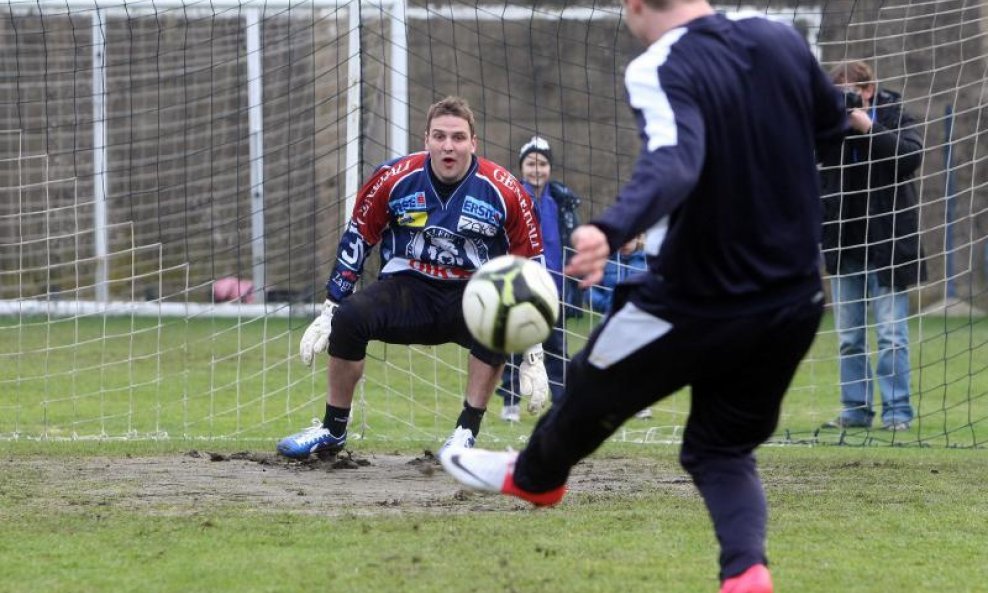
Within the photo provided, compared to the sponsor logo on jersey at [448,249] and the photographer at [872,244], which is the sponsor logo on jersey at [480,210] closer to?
the sponsor logo on jersey at [448,249]

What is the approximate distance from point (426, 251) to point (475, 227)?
0.96ft

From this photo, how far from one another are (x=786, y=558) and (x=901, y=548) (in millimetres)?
512

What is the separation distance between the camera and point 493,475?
4551mm

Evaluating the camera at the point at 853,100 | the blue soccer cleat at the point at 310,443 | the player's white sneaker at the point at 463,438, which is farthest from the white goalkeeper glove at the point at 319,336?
the camera at the point at 853,100

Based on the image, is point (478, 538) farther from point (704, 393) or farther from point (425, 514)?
point (704, 393)

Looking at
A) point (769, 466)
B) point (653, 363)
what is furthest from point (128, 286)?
point (653, 363)

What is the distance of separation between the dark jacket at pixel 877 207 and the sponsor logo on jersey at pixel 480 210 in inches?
103

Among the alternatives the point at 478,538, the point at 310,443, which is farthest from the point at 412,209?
the point at 478,538

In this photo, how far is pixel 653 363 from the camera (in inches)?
162

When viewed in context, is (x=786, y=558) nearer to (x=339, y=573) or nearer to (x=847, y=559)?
(x=847, y=559)

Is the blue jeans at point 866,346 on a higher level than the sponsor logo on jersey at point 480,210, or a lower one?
lower

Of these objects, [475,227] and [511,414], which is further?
[511,414]

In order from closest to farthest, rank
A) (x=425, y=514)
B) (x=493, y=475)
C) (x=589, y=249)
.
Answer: (x=589, y=249) < (x=493, y=475) < (x=425, y=514)

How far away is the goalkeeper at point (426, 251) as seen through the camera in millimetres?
7605
